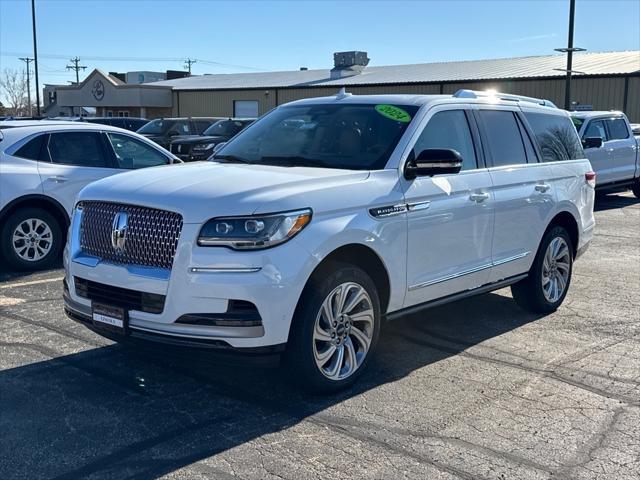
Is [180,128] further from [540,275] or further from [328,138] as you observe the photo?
[328,138]

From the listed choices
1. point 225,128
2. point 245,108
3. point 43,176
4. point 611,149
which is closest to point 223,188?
point 43,176

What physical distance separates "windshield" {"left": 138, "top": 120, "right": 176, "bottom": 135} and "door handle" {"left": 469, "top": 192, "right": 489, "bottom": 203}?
1861cm

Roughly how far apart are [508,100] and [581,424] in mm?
3276

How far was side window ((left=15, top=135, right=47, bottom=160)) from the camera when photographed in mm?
8477

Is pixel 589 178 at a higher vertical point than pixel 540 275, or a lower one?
higher

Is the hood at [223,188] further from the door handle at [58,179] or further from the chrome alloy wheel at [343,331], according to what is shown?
the door handle at [58,179]

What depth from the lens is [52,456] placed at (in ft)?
12.5

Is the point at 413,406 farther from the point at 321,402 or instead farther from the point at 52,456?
the point at 52,456

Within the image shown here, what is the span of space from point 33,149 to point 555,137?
232 inches

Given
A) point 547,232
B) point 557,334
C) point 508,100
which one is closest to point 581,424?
point 557,334

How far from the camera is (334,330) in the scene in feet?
15.3

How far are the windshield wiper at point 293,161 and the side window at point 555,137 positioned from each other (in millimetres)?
2444

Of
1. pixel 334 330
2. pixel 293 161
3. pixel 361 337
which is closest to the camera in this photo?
pixel 334 330

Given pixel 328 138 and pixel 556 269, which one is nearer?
pixel 328 138
